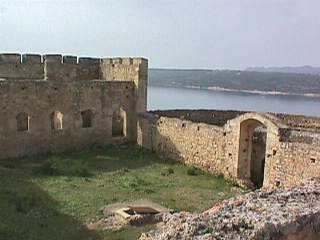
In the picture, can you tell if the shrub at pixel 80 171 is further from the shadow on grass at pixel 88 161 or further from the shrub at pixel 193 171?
the shrub at pixel 193 171

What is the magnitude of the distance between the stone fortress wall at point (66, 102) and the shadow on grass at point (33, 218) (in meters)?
4.53

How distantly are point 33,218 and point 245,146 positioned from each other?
22.0 ft

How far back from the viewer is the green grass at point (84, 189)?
947cm

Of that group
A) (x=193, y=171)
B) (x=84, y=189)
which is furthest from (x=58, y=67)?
(x=84, y=189)

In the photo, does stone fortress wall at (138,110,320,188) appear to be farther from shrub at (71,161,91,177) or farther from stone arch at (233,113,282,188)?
shrub at (71,161,91,177)

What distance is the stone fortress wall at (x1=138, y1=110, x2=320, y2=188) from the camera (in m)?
11.6

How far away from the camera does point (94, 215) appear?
33.8 ft

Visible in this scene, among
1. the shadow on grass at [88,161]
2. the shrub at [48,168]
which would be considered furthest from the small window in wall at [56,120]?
the shrub at [48,168]

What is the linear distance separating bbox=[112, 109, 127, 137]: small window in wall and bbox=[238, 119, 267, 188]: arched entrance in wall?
6606 millimetres

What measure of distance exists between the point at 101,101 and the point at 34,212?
8563 mm

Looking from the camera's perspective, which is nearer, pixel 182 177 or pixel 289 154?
pixel 289 154

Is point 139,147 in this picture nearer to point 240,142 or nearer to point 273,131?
point 240,142

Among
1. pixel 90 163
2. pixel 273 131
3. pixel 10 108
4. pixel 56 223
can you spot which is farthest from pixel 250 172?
pixel 10 108

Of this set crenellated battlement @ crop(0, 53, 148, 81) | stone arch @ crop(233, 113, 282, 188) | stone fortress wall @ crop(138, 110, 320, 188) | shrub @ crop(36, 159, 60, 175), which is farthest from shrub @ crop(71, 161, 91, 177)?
crenellated battlement @ crop(0, 53, 148, 81)
